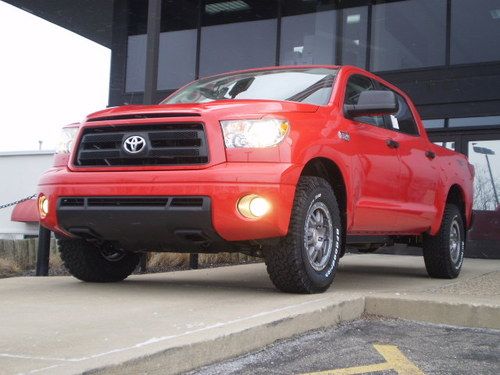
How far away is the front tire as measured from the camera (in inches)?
172

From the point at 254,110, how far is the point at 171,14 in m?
10.5

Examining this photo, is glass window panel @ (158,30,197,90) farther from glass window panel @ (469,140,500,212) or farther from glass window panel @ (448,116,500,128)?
glass window panel @ (469,140,500,212)

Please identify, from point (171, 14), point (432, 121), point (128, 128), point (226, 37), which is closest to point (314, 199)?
point (128, 128)

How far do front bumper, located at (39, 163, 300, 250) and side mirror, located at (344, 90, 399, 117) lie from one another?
1.12 m

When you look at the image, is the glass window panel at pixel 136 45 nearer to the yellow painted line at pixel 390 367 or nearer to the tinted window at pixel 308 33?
the tinted window at pixel 308 33

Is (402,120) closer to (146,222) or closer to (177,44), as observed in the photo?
(146,222)

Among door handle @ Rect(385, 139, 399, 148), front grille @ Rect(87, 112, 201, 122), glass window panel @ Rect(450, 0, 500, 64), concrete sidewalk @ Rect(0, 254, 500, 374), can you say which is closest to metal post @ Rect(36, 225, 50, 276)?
concrete sidewalk @ Rect(0, 254, 500, 374)

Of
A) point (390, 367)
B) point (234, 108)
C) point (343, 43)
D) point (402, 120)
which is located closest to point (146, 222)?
point (234, 108)

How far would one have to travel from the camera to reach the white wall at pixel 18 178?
12406 mm

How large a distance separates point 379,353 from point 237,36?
1086cm

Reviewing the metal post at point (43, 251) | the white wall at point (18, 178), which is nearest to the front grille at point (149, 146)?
the metal post at point (43, 251)

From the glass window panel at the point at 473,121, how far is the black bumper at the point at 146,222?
289 inches

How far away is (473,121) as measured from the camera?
10.9 metres

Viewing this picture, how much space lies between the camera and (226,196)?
166 inches
